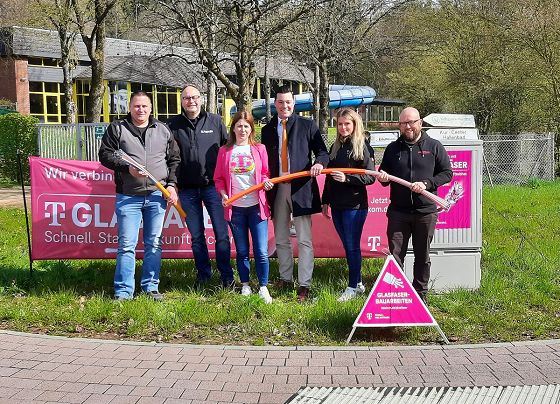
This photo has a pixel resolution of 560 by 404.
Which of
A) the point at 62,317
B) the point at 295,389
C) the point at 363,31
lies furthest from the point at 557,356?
the point at 363,31

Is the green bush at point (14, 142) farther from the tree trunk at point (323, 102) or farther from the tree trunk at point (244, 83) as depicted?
the tree trunk at point (323, 102)

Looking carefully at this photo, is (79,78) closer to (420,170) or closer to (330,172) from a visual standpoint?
(330,172)

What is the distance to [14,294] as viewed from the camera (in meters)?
6.86

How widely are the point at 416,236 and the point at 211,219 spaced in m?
2.15

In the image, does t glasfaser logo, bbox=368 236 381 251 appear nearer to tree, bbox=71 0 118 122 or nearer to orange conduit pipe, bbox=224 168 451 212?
orange conduit pipe, bbox=224 168 451 212

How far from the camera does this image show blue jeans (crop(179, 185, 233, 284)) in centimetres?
675

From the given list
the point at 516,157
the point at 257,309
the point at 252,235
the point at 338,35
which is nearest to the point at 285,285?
the point at 252,235

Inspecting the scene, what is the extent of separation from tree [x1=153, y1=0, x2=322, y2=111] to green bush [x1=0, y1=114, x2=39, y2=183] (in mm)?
6315

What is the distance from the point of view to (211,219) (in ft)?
22.4

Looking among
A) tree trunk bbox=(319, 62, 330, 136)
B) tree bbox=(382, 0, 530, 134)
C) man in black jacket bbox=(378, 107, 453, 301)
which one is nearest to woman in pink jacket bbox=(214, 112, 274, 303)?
man in black jacket bbox=(378, 107, 453, 301)

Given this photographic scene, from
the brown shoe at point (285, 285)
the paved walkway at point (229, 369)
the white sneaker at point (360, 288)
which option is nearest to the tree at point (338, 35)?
the brown shoe at point (285, 285)

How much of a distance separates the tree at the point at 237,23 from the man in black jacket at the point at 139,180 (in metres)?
6.87

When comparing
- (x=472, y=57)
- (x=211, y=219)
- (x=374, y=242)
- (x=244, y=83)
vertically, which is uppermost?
(x=472, y=57)

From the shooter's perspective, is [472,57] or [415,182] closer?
[415,182]
